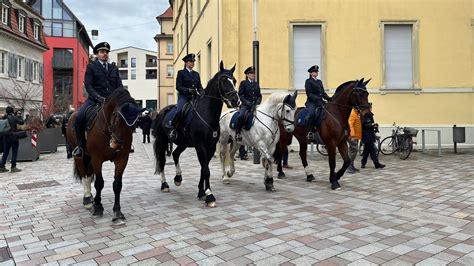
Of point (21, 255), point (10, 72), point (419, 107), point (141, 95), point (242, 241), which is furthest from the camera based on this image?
point (141, 95)

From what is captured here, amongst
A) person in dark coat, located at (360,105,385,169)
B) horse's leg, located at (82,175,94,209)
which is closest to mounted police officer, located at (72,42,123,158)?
horse's leg, located at (82,175,94,209)

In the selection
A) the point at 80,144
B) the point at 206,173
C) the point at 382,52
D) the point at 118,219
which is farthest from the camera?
the point at 382,52

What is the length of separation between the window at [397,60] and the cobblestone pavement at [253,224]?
768cm

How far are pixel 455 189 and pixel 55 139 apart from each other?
16.8 metres

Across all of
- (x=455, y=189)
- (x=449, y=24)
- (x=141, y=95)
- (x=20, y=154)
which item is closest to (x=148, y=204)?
(x=455, y=189)

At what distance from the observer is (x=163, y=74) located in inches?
2181

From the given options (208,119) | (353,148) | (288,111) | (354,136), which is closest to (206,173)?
(208,119)

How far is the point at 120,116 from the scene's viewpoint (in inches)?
224

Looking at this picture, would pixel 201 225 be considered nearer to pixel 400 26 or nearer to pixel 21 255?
pixel 21 255

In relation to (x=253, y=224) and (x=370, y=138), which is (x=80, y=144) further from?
(x=370, y=138)

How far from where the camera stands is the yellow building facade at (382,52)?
53.9 ft

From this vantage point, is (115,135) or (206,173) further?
(206,173)

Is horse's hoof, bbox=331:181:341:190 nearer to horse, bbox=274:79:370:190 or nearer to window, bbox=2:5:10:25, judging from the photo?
horse, bbox=274:79:370:190

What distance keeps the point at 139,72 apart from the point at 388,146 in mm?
64743
